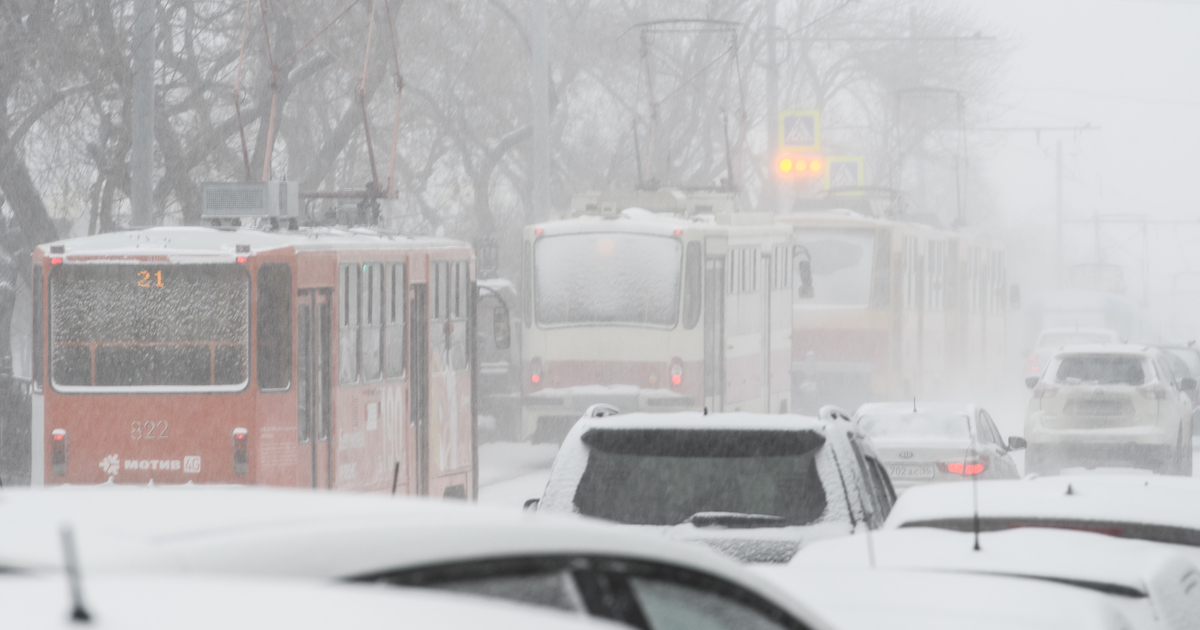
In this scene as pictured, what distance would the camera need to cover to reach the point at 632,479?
681 centimetres

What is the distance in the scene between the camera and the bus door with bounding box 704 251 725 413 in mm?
20500

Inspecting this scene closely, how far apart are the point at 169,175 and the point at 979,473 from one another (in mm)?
9837

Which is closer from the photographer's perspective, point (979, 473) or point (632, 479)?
point (632, 479)

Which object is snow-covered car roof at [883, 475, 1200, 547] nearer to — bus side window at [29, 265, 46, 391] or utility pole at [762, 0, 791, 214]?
bus side window at [29, 265, 46, 391]

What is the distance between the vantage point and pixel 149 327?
39.4 feet

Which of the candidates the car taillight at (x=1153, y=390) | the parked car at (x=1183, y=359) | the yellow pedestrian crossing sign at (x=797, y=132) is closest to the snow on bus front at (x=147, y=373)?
the car taillight at (x=1153, y=390)

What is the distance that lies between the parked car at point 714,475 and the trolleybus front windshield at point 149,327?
5.65 meters

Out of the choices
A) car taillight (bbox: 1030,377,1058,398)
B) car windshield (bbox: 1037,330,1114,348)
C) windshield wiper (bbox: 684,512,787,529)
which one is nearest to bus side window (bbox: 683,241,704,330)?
car taillight (bbox: 1030,377,1058,398)

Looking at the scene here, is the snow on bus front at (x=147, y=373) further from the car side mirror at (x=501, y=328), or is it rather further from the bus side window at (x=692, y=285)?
the bus side window at (x=692, y=285)

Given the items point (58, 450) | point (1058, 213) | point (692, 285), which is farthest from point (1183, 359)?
point (1058, 213)

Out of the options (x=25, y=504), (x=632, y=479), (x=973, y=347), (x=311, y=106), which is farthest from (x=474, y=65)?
(x=25, y=504)

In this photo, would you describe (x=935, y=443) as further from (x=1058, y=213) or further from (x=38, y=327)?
(x=1058, y=213)

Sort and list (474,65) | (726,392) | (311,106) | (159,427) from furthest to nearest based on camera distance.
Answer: (474,65)
(311,106)
(726,392)
(159,427)

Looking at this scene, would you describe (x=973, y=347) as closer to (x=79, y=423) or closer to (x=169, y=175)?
(x=169, y=175)
